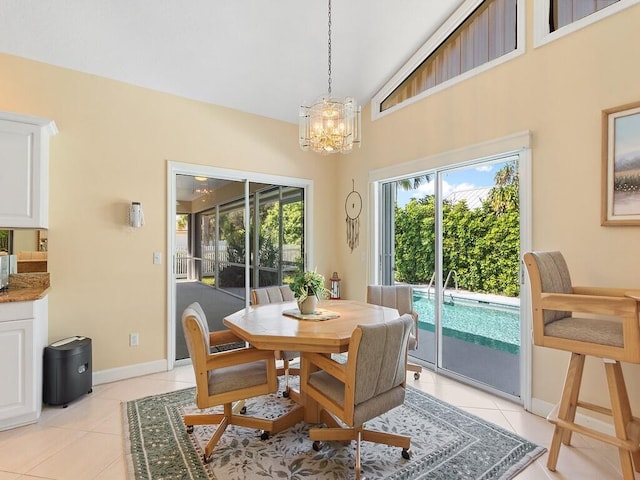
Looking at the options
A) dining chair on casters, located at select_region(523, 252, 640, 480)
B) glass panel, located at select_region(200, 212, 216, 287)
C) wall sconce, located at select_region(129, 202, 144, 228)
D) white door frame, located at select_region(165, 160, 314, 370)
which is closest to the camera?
dining chair on casters, located at select_region(523, 252, 640, 480)

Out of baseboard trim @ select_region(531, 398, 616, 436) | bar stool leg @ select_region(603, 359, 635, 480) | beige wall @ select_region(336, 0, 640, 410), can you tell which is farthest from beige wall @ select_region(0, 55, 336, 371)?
bar stool leg @ select_region(603, 359, 635, 480)

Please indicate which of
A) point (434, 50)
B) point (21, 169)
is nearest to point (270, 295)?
point (21, 169)

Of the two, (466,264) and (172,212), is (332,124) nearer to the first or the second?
Answer: (466,264)

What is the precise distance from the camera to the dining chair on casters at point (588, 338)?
1.75 meters

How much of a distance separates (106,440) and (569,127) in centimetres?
394

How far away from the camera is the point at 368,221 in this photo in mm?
4289

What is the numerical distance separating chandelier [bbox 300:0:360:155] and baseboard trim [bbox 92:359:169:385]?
8.96 ft

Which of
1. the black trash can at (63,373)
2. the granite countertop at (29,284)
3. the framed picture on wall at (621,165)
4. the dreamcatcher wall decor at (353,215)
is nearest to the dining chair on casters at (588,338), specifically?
the framed picture on wall at (621,165)

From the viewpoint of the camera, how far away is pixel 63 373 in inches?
107

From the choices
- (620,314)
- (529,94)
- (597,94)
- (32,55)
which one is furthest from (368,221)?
(32,55)

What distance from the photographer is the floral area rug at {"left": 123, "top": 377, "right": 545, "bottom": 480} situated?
1.96 meters

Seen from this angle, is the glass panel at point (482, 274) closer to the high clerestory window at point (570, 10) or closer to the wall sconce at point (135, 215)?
the high clerestory window at point (570, 10)

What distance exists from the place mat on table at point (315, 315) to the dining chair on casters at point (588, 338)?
4.28 ft

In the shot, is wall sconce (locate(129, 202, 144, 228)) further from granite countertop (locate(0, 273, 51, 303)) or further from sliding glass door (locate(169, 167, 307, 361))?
granite countertop (locate(0, 273, 51, 303))
